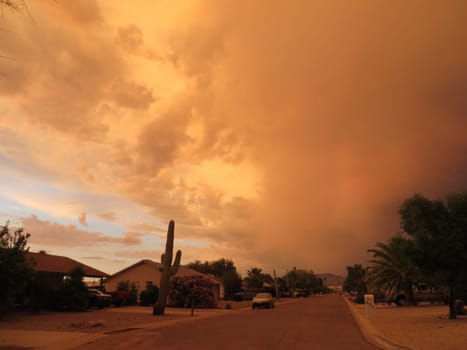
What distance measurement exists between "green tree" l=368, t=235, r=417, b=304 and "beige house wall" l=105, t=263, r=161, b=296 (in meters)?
24.6

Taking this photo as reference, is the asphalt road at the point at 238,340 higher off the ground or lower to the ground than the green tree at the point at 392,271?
lower

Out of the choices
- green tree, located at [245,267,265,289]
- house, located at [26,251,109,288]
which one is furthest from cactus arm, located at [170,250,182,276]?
green tree, located at [245,267,265,289]

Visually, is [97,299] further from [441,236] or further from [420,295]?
[420,295]

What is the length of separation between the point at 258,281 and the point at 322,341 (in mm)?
86071

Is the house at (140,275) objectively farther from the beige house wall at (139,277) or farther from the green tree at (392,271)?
→ the green tree at (392,271)


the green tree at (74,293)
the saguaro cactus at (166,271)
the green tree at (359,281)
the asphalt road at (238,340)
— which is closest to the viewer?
the asphalt road at (238,340)

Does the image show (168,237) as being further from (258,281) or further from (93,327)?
(258,281)

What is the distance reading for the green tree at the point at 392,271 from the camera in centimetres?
4391

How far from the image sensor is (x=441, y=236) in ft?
80.3

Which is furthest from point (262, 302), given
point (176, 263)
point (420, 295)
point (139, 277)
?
point (139, 277)

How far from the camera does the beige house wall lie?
50.4 metres

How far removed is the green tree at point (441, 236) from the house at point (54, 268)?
2734 cm

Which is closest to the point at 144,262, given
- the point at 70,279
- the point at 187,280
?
the point at 187,280

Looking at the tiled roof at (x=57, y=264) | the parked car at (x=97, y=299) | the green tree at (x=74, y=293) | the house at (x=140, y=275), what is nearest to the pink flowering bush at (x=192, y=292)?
the house at (x=140, y=275)
